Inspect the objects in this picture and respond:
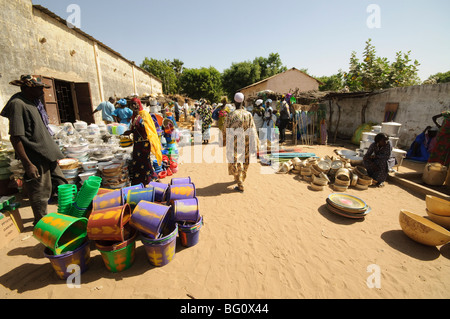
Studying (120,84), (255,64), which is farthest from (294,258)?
(255,64)

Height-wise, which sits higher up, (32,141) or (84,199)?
(32,141)

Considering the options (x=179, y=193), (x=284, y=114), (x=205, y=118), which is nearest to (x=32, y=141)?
(x=179, y=193)

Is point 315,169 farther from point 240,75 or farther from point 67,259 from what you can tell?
point 240,75

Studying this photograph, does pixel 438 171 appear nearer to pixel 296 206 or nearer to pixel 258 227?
pixel 296 206

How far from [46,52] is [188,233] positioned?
8.52m

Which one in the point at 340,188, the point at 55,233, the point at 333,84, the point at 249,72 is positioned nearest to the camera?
the point at 55,233

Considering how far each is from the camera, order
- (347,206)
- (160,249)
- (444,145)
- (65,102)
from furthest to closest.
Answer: (65,102)
(444,145)
(347,206)
(160,249)

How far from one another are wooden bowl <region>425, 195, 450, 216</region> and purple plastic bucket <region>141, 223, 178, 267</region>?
4.19 m

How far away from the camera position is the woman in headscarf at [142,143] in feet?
13.2

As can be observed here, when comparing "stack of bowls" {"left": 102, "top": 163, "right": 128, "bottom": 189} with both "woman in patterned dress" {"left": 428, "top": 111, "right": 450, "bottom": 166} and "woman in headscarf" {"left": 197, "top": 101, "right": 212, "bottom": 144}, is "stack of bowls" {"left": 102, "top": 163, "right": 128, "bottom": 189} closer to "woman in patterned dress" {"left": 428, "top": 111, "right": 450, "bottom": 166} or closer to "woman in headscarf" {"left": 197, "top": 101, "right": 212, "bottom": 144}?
"woman in headscarf" {"left": 197, "top": 101, "right": 212, "bottom": 144}

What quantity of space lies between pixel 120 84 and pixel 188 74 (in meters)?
30.1

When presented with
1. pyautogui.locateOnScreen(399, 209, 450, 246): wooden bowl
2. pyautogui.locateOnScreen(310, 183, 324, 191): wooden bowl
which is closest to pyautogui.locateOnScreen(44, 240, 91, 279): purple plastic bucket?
pyautogui.locateOnScreen(399, 209, 450, 246): wooden bowl

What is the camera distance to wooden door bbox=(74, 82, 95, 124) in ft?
27.5

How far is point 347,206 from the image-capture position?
3604 millimetres
